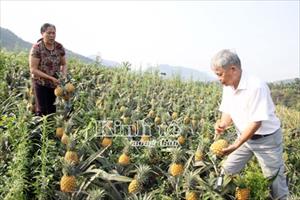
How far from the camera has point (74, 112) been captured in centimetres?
596

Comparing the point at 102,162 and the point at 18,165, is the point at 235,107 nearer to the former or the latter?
the point at 102,162

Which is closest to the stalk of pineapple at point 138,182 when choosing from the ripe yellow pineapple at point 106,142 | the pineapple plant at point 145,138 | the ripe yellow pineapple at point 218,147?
the ripe yellow pineapple at point 218,147

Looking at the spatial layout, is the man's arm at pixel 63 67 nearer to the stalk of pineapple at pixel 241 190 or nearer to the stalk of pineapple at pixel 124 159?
the stalk of pineapple at pixel 124 159

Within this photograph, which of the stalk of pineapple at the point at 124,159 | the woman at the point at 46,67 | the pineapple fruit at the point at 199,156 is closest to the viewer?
the stalk of pineapple at the point at 124,159

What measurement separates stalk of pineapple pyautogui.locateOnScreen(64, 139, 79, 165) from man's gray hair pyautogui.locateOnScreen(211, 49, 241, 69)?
1.67 meters

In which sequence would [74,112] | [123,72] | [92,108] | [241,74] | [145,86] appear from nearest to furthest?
1. [241,74]
2. [74,112]
3. [92,108]
4. [145,86]
5. [123,72]

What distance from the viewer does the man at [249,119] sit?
3.75 metres

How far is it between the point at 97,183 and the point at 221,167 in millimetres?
1374

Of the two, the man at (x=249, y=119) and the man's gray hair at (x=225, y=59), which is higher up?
the man's gray hair at (x=225, y=59)

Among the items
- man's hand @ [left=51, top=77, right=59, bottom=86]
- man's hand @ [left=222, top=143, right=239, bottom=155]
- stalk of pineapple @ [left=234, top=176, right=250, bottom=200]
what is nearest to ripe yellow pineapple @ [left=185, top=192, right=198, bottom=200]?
stalk of pineapple @ [left=234, top=176, right=250, bottom=200]

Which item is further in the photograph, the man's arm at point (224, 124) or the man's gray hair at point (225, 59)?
the man's arm at point (224, 124)

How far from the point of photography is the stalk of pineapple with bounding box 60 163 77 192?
12.4ft

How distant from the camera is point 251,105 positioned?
12.5 ft

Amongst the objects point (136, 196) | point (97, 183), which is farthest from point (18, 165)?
point (136, 196)
